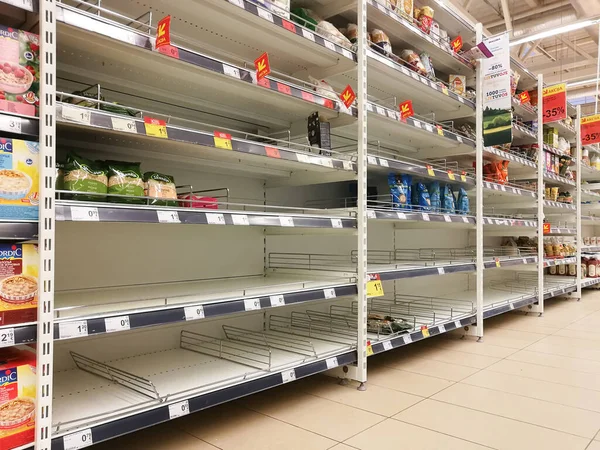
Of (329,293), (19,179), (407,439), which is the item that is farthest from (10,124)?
(407,439)

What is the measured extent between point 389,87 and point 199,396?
2.59 metres

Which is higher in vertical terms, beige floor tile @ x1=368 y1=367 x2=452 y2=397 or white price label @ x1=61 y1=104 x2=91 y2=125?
white price label @ x1=61 y1=104 x2=91 y2=125

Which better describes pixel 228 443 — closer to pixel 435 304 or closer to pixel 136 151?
pixel 136 151

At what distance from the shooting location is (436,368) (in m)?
2.96

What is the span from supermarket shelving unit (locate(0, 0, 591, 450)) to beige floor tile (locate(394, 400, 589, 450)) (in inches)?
18.3

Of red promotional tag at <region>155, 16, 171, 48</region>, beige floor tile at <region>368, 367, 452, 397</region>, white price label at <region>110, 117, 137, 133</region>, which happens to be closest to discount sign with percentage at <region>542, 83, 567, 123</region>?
beige floor tile at <region>368, 367, 452, 397</region>

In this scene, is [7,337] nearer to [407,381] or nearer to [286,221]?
[286,221]

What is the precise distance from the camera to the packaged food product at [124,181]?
169cm

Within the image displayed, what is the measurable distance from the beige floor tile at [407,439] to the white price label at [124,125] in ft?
4.88

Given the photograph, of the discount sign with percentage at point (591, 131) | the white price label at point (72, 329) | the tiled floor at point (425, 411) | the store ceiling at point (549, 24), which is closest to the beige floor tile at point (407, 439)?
the tiled floor at point (425, 411)

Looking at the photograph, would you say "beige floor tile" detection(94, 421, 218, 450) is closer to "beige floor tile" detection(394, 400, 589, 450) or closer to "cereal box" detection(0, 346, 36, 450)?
"cereal box" detection(0, 346, 36, 450)

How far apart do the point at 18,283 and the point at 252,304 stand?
3.02ft

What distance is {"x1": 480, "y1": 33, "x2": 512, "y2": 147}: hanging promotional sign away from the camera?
3.67m

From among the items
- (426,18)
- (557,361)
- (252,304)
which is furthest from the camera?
(426,18)
